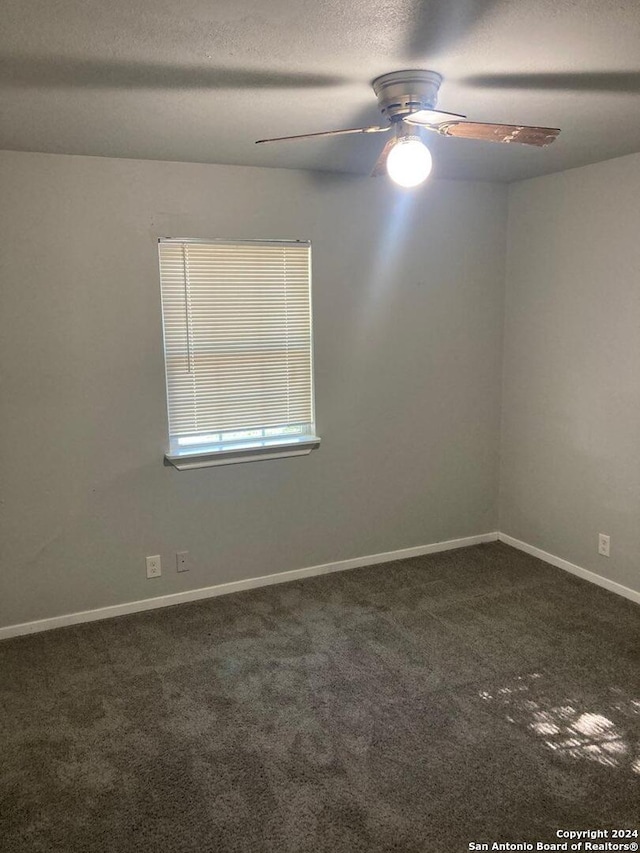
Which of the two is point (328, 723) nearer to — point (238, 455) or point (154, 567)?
point (154, 567)

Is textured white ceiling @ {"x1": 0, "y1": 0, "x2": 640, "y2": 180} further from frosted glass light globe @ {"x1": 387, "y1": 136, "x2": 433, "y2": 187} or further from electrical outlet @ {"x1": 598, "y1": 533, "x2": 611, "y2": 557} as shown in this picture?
electrical outlet @ {"x1": 598, "y1": 533, "x2": 611, "y2": 557}

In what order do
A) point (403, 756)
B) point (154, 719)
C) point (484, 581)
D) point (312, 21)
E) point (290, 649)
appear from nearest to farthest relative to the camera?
point (312, 21)
point (403, 756)
point (154, 719)
point (290, 649)
point (484, 581)

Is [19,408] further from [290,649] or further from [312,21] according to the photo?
[312,21]

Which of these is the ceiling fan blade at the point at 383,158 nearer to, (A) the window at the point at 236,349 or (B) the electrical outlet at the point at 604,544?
(A) the window at the point at 236,349

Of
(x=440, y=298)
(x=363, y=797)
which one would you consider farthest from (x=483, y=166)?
(x=363, y=797)

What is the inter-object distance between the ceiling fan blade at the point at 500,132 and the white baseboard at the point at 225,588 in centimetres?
262

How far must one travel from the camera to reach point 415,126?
A: 2219 millimetres

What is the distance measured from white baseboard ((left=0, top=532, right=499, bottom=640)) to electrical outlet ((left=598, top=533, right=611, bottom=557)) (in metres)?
0.88

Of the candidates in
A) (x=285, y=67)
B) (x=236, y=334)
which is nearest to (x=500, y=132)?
(x=285, y=67)

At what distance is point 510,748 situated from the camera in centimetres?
230

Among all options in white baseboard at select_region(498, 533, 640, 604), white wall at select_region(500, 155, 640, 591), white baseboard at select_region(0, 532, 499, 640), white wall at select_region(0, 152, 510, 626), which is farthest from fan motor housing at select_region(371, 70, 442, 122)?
white baseboard at select_region(498, 533, 640, 604)

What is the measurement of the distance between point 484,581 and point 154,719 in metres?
2.12

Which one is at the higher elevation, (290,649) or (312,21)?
(312,21)

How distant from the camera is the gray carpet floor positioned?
198cm
